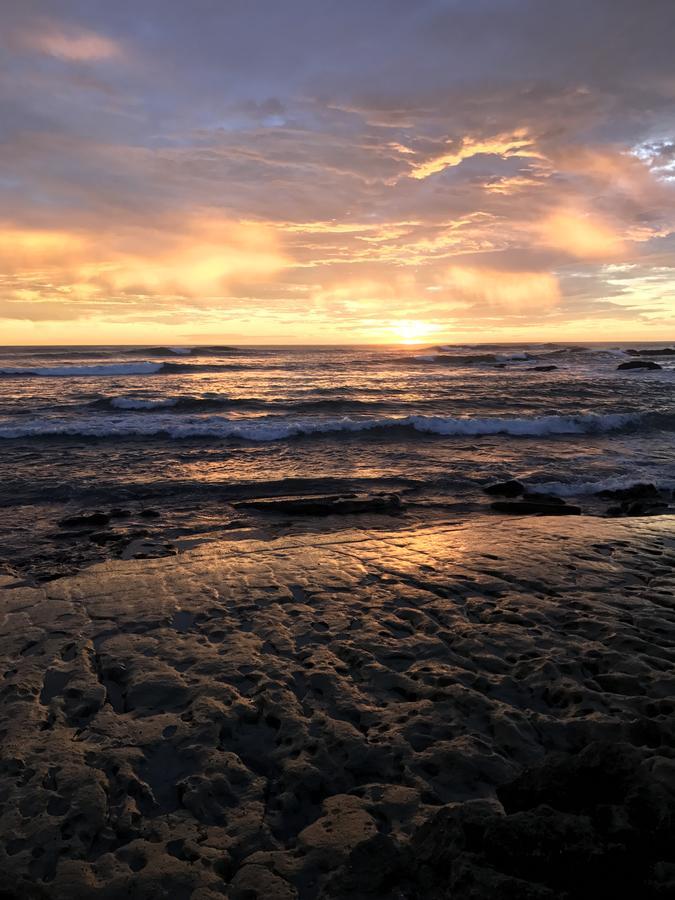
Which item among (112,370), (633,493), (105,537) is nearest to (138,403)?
(105,537)

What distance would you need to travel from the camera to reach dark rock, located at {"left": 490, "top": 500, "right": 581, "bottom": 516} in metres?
10.2

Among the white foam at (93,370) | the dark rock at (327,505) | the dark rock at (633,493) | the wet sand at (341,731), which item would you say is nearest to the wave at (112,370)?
the white foam at (93,370)

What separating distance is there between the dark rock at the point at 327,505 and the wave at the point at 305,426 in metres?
8.16

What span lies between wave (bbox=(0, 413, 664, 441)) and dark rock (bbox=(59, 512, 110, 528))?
929cm

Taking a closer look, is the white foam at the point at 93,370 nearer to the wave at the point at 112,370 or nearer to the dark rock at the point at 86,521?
the wave at the point at 112,370

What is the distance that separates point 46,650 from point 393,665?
333cm

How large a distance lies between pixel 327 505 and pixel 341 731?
6406 millimetres

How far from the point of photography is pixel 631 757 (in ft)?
9.82

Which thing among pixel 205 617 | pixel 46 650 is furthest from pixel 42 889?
pixel 205 617

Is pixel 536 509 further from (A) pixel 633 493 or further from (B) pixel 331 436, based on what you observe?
(B) pixel 331 436

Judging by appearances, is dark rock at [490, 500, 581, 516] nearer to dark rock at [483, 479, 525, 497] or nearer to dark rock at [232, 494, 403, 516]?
dark rock at [483, 479, 525, 497]

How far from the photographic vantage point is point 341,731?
4.03 meters

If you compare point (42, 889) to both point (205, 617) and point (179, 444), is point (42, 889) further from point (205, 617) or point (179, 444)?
point (179, 444)

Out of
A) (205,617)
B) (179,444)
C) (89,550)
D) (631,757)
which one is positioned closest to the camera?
(631,757)
